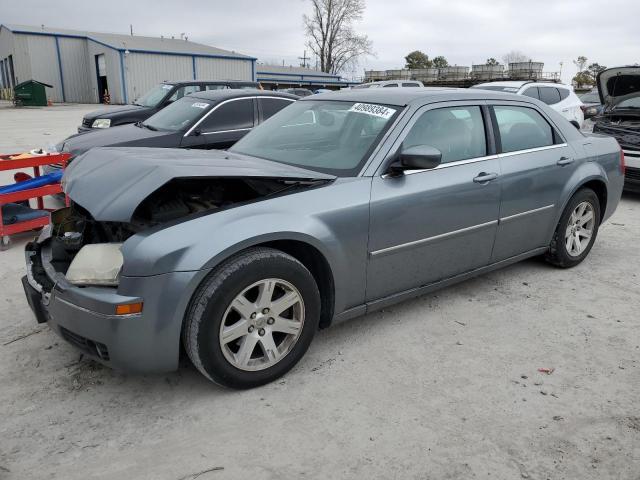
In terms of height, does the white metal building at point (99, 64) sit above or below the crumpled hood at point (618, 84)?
above

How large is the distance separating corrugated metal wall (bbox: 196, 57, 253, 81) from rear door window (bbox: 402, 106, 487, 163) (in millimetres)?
34783

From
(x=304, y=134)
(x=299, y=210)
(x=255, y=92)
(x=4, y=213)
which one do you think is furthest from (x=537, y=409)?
(x=255, y=92)

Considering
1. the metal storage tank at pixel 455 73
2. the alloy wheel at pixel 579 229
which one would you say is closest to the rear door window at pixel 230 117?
the alloy wheel at pixel 579 229

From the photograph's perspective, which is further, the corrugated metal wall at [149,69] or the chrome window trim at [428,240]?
the corrugated metal wall at [149,69]

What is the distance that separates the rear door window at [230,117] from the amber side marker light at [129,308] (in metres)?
5.11

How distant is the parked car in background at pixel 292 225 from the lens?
8.21 ft

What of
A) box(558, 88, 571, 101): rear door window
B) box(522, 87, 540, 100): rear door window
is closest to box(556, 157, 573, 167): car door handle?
box(522, 87, 540, 100): rear door window

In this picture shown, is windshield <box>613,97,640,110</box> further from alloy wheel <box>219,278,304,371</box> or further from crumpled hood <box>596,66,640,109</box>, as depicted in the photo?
alloy wheel <box>219,278,304,371</box>

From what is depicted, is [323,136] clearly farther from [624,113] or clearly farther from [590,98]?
[590,98]

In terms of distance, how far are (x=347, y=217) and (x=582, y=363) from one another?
1.66 m

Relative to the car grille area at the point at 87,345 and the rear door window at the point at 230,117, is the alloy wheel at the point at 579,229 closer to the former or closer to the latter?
the car grille area at the point at 87,345

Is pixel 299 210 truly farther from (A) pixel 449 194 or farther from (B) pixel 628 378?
(B) pixel 628 378

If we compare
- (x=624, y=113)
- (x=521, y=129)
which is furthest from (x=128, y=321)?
(x=624, y=113)

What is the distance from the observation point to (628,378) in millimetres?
2969
